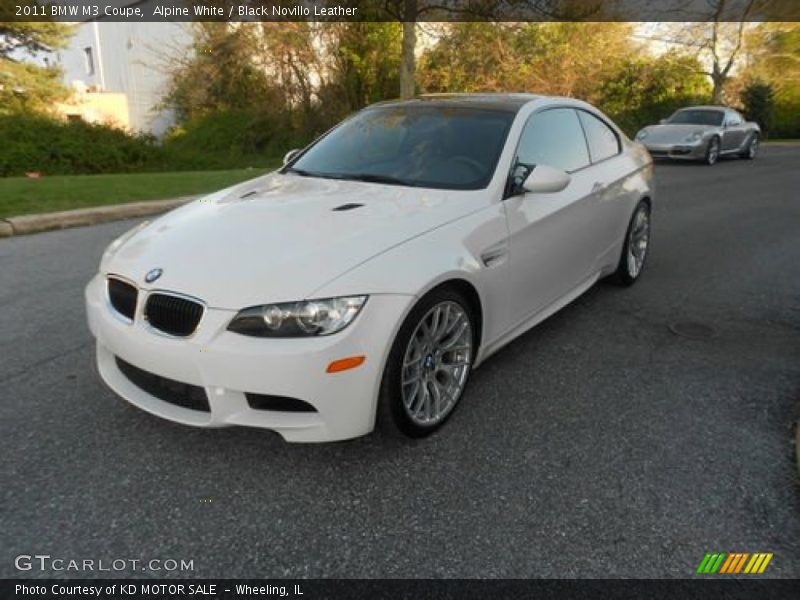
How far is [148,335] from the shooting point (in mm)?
2459

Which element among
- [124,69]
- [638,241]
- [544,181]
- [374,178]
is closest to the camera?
[544,181]

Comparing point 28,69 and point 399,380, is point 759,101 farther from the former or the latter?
point 399,380

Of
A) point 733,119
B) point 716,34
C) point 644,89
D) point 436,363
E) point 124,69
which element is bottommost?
point 436,363

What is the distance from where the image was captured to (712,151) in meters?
15.2

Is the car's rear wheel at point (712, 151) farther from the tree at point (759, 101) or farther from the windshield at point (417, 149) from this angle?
the tree at point (759, 101)

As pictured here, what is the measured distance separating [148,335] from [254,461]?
702 millimetres

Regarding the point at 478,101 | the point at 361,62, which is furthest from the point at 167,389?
the point at 361,62

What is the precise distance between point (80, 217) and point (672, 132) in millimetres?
13675

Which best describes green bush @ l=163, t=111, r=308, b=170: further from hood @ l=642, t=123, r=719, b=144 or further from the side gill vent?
the side gill vent

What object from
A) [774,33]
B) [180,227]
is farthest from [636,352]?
[774,33]

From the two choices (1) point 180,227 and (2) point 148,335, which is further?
→ (1) point 180,227

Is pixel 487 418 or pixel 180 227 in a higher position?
pixel 180 227

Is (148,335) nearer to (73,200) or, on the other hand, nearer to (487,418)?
(487,418)
